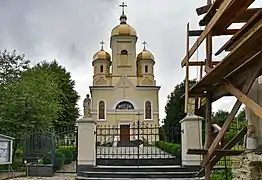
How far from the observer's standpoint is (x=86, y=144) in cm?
1330

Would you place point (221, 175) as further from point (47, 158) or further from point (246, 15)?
point (47, 158)

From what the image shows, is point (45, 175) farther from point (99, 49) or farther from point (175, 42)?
point (99, 49)

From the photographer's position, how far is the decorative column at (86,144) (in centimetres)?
1322

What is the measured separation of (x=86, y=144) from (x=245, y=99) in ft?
27.1

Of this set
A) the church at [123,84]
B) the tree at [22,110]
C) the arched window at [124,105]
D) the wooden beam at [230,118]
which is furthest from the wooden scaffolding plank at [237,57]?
the arched window at [124,105]

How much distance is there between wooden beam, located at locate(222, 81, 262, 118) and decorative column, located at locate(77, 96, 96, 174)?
7.41m

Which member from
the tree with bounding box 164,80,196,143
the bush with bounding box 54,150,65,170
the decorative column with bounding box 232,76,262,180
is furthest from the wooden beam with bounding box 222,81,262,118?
the tree with bounding box 164,80,196,143

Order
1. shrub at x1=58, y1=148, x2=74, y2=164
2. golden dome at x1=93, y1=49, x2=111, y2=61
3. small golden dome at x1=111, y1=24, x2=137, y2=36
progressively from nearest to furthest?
shrub at x1=58, y1=148, x2=74, y2=164, golden dome at x1=93, y1=49, x2=111, y2=61, small golden dome at x1=111, y1=24, x2=137, y2=36

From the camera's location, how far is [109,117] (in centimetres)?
3988

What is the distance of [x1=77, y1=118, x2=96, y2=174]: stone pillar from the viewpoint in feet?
43.4

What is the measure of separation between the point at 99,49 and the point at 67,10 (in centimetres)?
2897

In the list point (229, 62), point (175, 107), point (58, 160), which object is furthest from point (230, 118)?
point (175, 107)


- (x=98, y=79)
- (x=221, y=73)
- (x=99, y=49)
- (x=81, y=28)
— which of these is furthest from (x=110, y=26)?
(x=221, y=73)

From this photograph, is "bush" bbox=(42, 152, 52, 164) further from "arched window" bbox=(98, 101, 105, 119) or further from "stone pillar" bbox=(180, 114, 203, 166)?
"arched window" bbox=(98, 101, 105, 119)
